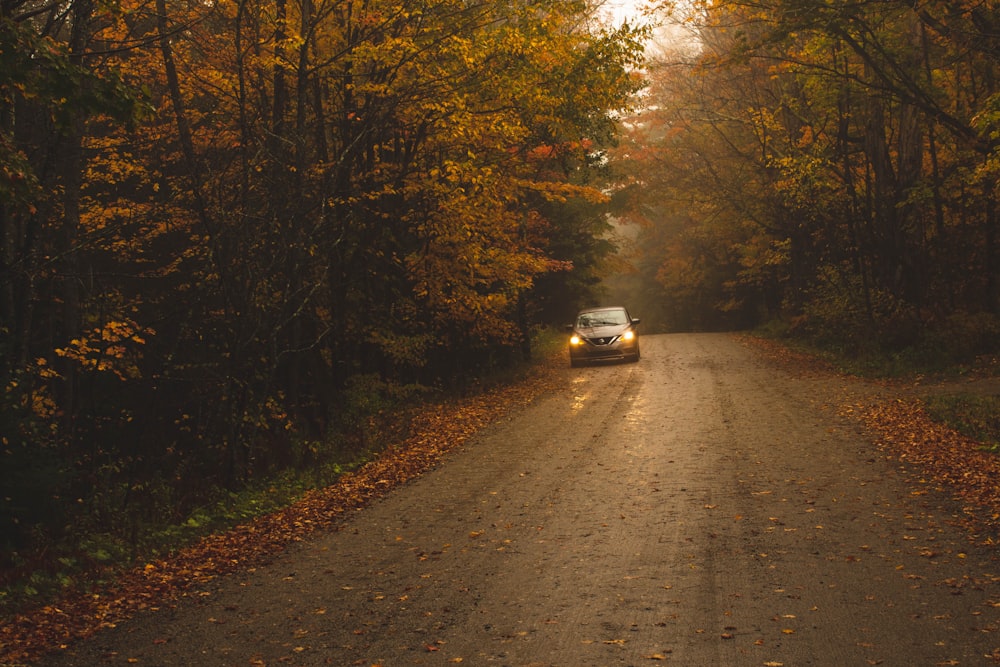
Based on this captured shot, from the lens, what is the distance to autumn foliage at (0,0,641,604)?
33.2 feet

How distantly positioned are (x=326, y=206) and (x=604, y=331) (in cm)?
1336

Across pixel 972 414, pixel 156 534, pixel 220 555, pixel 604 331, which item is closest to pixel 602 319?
pixel 604 331

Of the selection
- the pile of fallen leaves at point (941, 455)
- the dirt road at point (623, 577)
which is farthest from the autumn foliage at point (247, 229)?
the pile of fallen leaves at point (941, 455)

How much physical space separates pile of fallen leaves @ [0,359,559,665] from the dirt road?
29 centimetres

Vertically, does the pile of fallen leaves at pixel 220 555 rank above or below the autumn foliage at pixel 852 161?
below

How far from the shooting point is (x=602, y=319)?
86.8 ft

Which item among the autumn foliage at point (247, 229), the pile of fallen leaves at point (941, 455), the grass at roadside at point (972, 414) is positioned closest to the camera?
the pile of fallen leaves at point (941, 455)

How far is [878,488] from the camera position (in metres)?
9.34

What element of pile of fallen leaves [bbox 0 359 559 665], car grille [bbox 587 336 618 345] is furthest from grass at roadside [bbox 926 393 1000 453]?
car grille [bbox 587 336 618 345]

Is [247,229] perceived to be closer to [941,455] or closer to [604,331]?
[941,455]

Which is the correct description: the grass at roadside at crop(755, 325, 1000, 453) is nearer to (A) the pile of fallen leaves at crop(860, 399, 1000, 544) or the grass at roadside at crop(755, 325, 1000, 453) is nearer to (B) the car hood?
(A) the pile of fallen leaves at crop(860, 399, 1000, 544)

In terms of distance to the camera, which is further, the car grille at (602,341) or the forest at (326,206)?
the car grille at (602,341)

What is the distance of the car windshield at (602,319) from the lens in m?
26.2

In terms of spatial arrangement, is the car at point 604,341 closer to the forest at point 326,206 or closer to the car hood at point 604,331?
the car hood at point 604,331
